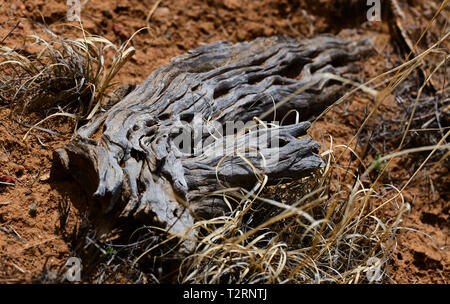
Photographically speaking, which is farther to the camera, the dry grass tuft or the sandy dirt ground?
the dry grass tuft

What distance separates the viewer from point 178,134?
8.22ft

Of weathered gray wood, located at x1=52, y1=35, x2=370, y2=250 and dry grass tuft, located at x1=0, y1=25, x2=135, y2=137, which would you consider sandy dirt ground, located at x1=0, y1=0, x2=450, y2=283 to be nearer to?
dry grass tuft, located at x1=0, y1=25, x2=135, y2=137

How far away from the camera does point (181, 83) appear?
9.02 ft

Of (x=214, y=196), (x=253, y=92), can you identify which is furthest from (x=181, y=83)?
(x=214, y=196)

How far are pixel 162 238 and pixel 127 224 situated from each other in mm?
180

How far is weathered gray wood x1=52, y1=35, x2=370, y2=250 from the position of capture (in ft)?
7.13

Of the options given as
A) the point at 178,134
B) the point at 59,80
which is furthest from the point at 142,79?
the point at 178,134

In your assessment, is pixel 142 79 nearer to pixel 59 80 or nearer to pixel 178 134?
pixel 59 80

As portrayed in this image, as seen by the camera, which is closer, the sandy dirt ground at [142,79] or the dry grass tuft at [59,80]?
the sandy dirt ground at [142,79]

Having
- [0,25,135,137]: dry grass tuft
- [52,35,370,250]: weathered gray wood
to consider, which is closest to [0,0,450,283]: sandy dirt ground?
[0,25,135,137]: dry grass tuft

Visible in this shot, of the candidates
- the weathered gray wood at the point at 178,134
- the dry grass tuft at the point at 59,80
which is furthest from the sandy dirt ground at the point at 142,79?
the weathered gray wood at the point at 178,134

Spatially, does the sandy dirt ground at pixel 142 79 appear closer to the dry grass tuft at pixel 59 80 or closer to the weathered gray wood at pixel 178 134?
the dry grass tuft at pixel 59 80

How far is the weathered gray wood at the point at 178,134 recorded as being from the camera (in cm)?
217
